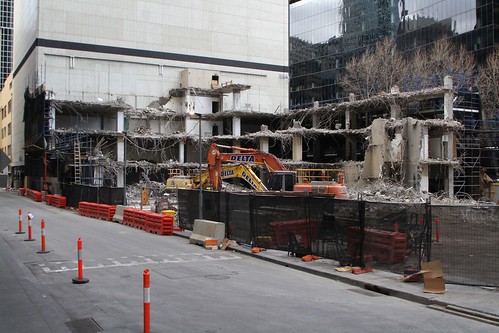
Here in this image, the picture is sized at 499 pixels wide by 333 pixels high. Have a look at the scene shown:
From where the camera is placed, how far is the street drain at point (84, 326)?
7.29m

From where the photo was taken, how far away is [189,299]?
30.9 feet

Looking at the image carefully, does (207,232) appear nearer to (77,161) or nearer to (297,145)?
(77,161)

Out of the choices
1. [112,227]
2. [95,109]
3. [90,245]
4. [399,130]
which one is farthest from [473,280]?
[95,109]

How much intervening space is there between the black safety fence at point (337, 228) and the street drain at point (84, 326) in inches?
Answer: 287

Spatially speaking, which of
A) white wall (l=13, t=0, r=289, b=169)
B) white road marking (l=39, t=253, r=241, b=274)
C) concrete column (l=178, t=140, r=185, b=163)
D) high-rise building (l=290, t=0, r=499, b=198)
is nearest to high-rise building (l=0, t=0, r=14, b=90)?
white wall (l=13, t=0, r=289, b=169)

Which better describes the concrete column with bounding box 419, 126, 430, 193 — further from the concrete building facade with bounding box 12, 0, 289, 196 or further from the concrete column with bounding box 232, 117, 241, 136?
the concrete column with bounding box 232, 117, 241, 136

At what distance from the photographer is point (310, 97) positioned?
9619 centimetres

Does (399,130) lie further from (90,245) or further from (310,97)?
(310,97)

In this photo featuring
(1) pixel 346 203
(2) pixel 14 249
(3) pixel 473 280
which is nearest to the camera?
(3) pixel 473 280

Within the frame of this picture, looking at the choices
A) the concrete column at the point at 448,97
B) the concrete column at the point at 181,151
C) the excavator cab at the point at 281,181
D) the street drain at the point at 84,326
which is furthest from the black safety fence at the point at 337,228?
the concrete column at the point at 181,151

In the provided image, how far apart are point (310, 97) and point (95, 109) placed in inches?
1910

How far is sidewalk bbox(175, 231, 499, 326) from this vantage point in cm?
873

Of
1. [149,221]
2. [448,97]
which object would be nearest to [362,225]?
[149,221]

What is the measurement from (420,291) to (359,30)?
268ft
